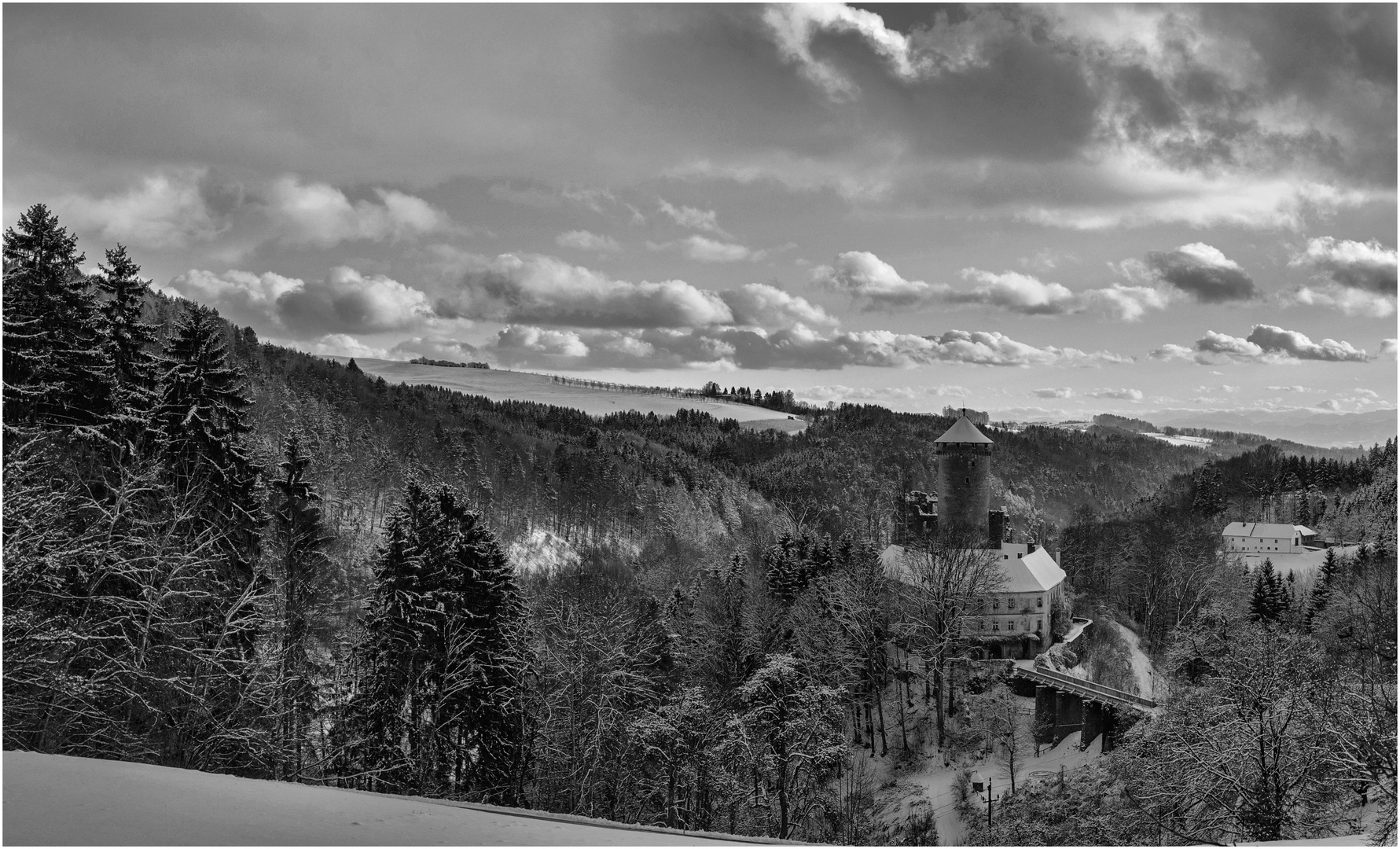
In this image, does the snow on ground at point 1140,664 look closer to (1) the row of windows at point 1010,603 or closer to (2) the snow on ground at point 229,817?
(1) the row of windows at point 1010,603

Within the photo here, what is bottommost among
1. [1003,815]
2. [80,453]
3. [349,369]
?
[1003,815]

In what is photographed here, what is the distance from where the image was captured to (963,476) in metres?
66.2

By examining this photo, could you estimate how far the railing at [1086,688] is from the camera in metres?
38.4

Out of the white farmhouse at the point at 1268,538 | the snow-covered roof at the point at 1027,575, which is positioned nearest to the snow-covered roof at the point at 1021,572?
the snow-covered roof at the point at 1027,575

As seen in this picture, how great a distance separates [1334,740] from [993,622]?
32.9 meters

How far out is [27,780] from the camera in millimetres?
7734

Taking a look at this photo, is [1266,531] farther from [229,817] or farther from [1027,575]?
[229,817]

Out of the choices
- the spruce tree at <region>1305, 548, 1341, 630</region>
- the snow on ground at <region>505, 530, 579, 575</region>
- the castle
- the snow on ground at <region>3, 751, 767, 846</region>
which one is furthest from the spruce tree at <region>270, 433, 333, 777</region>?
the snow on ground at <region>505, 530, 579, 575</region>

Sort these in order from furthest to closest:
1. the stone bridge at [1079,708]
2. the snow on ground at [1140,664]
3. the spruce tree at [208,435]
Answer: the snow on ground at [1140,664]
the stone bridge at [1079,708]
the spruce tree at [208,435]

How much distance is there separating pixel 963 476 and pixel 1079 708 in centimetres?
2774

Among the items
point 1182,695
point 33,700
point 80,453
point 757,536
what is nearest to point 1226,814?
point 1182,695

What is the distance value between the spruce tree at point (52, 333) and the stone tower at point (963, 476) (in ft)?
189

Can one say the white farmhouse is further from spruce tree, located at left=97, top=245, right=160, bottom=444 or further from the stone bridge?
spruce tree, located at left=97, top=245, right=160, bottom=444

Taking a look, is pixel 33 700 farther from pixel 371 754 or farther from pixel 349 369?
pixel 349 369
